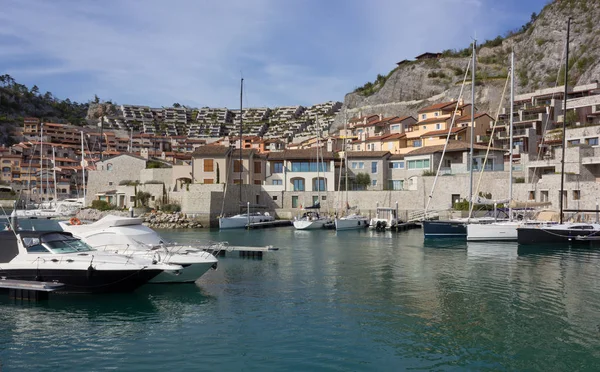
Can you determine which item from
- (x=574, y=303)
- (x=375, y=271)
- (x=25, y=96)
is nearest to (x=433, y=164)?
(x=375, y=271)

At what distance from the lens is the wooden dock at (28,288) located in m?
16.7

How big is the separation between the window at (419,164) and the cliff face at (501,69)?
30658mm

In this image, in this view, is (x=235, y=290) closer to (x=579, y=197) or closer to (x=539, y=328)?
(x=539, y=328)

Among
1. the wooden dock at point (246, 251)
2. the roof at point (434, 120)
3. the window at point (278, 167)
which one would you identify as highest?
the roof at point (434, 120)

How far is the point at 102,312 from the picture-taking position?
16.3m

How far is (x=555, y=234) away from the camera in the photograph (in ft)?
114

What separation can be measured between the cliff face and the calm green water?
6684 centimetres

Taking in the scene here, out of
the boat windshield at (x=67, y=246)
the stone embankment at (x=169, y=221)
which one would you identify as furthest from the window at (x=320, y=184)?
the boat windshield at (x=67, y=246)

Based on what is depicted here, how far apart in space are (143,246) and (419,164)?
4485 centimetres

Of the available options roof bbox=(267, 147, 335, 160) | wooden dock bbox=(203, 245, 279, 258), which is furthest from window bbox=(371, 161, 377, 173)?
wooden dock bbox=(203, 245, 279, 258)

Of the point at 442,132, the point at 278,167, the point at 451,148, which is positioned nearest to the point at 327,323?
the point at 451,148

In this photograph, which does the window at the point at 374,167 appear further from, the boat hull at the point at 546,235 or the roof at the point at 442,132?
the boat hull at the point at 546,235

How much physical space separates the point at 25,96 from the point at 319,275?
16395 centimetres

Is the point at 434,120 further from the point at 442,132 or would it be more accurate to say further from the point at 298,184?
the point at 298,184
